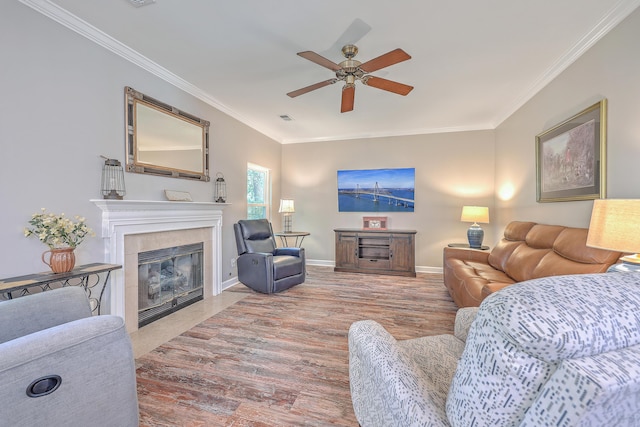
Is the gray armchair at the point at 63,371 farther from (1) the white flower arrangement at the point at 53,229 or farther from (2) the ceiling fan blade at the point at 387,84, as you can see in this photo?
(2) the ceiling fan blade at the point at 387,84

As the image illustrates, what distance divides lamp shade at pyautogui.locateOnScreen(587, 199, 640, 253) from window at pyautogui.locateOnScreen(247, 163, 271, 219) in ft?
14.2

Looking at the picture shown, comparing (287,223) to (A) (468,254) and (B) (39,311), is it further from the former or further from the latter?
(B) (39,311)

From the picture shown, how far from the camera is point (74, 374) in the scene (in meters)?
1.04

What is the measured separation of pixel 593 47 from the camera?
2.30 m

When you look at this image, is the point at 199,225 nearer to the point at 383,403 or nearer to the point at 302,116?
the point at 302,116

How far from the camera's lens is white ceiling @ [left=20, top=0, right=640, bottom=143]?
2.02 metres

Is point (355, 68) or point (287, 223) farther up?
point (355, 68)

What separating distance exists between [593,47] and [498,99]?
1.40 meters

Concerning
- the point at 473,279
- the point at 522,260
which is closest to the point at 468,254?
the point at 522,260

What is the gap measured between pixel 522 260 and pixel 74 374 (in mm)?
3458

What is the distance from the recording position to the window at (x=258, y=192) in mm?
4922

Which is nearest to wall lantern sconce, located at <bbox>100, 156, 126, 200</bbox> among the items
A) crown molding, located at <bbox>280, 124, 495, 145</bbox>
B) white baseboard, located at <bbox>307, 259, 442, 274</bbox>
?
crown molding, located at <bbox>280, 124, 495, 145</bbox>

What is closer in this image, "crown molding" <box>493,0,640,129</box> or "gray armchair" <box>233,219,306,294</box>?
"crown molding" <box>493,0,640,129</box>

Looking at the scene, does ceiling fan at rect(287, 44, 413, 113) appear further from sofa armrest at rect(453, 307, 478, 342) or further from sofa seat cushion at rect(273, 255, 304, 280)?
sofa seat cushion at rect(273, 255, 304, 280)
